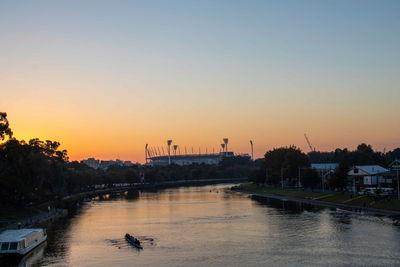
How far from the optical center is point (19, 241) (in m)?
57.0

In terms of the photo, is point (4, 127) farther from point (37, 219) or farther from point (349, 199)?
point (349, 199)

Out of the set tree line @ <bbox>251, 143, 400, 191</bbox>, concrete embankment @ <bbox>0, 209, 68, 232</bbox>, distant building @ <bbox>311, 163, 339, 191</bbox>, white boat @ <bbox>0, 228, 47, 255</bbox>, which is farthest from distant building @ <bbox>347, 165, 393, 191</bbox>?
white boat @ <bbox>0, 228, 47, 255</bbox>

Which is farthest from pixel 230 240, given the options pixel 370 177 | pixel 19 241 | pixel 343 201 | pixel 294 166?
pixel 294 166

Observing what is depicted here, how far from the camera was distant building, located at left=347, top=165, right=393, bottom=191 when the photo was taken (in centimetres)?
11775

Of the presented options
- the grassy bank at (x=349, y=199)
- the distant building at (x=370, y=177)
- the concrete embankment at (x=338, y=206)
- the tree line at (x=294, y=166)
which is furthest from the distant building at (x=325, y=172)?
the concrete embankment at (x=338, y=206)

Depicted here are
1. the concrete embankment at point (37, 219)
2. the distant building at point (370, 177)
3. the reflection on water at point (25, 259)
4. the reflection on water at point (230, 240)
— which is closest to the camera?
the reflection on water at point (230, 240)

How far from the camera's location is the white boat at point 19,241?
56.3 m

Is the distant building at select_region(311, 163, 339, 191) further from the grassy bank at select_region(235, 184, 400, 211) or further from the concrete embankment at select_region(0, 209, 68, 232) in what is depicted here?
the concrete embankment at select_region(0, 209, 68, 232)

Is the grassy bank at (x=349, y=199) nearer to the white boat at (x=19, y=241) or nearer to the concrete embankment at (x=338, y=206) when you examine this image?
the concrete embankment at (x=338, y=206)

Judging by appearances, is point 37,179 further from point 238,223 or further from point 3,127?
point 238,223

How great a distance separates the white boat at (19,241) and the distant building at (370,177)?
85.8m

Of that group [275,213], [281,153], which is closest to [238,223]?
[275,213]

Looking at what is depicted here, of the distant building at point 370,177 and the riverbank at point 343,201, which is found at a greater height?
the distant building at point 370,177

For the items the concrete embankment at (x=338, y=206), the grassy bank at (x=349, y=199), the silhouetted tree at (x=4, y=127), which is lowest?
the concrete embankment at (x=338, y=206)
